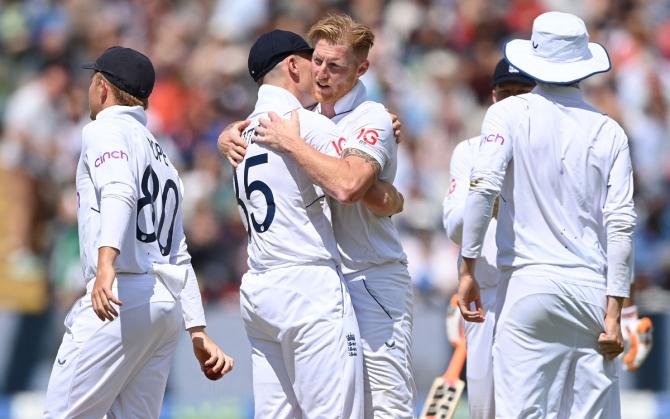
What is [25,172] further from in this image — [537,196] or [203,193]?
[537,196]

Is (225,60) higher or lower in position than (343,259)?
higher

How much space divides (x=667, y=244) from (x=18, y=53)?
7.42 meters

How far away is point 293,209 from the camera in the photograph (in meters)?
6.28

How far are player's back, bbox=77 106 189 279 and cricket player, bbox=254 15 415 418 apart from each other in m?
0.53

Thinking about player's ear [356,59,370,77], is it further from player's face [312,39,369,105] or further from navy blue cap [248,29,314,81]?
navy blue cap [248,29,314,81]

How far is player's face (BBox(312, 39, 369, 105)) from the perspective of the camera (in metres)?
6.50

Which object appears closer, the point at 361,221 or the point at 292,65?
the point at 292,65

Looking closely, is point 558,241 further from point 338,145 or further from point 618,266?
point 338,145

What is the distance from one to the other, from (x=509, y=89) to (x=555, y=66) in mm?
1035

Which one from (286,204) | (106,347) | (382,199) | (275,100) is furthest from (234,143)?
(106,347)

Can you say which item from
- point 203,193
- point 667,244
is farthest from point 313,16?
point 667,244

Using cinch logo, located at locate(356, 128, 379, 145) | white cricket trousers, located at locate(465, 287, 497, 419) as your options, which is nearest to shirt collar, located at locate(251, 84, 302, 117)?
cinch logo, located at locate(356, 128, 379, 145)

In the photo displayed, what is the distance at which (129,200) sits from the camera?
6.07 m

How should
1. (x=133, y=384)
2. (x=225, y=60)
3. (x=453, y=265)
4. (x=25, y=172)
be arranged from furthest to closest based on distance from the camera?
(x=225, y=60) < (x=25, y=172) < (x=453, y=265) < (x=133, y=384)
